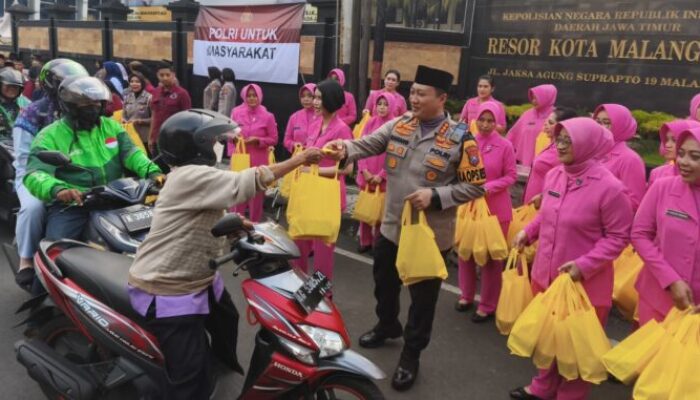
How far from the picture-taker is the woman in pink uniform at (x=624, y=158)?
4.01 meters

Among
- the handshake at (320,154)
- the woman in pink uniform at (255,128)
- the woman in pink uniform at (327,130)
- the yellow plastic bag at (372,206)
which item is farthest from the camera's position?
the woman in pink uniform at (255,128)

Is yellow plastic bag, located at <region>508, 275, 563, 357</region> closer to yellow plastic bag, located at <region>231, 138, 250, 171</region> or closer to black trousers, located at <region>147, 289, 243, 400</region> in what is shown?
black trousers, located at <region>147, 289, 243, 400</region>

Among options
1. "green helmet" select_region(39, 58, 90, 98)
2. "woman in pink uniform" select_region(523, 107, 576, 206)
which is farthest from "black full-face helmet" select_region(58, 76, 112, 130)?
"woman in pink uniform" select_region(523, 107, 576, 206)

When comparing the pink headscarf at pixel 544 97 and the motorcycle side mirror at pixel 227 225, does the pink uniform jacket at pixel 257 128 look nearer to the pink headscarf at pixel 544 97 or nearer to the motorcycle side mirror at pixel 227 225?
the pink headscarf at pixel 544 97

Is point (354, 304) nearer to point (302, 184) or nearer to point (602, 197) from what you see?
point (302, 184)

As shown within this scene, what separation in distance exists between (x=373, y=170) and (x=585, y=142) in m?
3.17

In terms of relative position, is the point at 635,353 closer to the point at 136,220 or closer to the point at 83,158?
the point at 136,220

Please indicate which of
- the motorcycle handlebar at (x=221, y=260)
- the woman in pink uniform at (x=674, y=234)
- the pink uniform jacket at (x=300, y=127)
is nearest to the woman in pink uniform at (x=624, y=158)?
the woman in pink uniform at (x=674, y=234)

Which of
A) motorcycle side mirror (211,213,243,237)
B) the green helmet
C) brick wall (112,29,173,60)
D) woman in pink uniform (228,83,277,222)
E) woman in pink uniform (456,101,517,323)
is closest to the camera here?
motorcycle side mirror (211,213,243,237)

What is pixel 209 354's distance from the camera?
3.03 metres

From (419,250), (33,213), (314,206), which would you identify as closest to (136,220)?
(33,213)

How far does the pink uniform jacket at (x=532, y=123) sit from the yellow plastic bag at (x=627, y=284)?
2.89 meters

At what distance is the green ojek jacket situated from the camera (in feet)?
11.8

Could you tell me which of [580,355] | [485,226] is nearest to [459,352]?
[485,226]
